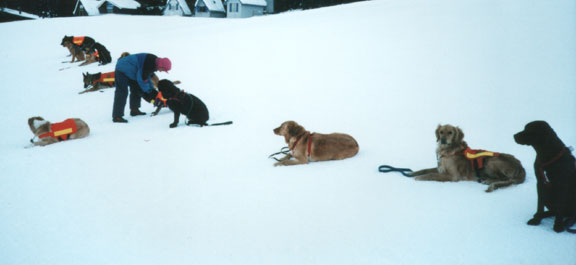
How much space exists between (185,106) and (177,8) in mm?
42427

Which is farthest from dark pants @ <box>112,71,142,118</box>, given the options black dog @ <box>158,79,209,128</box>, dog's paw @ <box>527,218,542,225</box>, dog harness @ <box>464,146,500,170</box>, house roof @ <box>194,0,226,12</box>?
house roof @ <box>194,0,226,12</box>

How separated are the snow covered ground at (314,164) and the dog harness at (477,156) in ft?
0.76

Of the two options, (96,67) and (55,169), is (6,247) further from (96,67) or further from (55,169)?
(96,67)

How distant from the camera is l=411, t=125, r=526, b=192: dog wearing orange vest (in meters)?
3.42

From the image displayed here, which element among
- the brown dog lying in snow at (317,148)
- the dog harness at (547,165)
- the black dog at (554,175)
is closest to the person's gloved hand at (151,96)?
the brown dog lying in snow at (317,148)

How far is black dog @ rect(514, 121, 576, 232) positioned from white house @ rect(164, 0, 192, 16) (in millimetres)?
46565

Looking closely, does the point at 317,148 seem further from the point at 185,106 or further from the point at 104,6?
the point at 104,6

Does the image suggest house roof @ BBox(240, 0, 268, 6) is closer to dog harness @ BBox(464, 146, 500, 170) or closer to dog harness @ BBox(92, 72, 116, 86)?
dog harness @ BBox(92, 72, 116, 86)

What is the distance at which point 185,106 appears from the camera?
670 centimetres

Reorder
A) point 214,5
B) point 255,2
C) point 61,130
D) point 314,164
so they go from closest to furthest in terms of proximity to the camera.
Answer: point 314,164
point 61,130
point 255,2
point 214,5

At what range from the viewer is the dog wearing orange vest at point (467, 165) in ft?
11.2

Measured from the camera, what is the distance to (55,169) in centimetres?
434

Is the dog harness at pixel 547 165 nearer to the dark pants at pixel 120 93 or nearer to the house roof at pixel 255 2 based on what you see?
the dark pants at pixel 120 93

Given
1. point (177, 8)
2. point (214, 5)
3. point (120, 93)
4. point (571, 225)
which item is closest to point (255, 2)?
point (214, 5)
